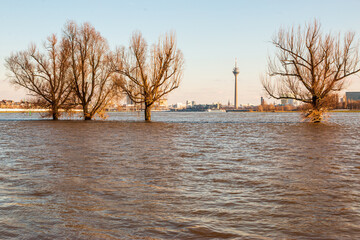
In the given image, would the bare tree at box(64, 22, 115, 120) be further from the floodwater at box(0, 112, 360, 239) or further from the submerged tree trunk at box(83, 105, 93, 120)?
the floodwater at box(0, 112, 360, 239)

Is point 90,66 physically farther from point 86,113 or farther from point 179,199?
point 179,199

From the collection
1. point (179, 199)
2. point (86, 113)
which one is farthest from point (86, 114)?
point (179, 199)

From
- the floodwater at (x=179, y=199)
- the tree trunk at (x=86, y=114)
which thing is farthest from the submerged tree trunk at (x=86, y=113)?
the floodwater at (x=179, y=199)

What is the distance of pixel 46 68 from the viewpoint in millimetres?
53781

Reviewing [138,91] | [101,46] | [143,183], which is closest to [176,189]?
[143,183]

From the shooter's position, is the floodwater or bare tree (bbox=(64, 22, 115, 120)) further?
bare tree (bbox=(64, 22, 115, 120))

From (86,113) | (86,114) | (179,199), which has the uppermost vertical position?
(86,113)

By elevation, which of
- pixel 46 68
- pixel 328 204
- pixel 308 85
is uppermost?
pixel 46 68

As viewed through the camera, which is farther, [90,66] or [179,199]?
[90,66]

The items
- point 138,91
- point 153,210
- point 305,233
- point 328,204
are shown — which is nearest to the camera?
point 305,233

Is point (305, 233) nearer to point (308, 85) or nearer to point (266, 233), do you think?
point (266, 233)

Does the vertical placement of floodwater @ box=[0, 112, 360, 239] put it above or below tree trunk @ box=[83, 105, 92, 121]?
below

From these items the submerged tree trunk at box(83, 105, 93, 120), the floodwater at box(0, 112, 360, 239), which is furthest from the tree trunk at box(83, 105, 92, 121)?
the floodwater at box(0, 112, 360, 239)

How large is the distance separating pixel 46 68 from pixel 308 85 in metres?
37.7
